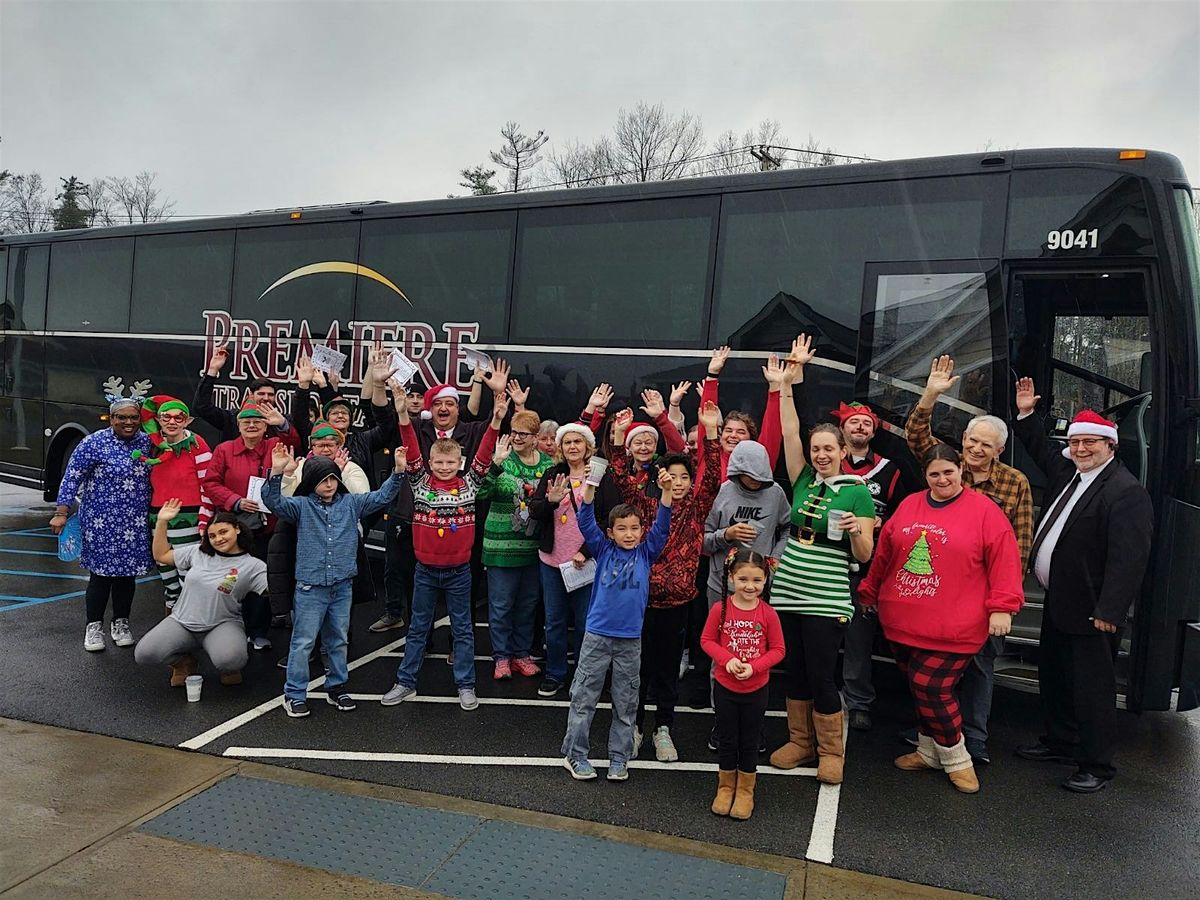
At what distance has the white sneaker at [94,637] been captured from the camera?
632 centimetres

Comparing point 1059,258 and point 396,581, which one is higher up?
point 1059,258

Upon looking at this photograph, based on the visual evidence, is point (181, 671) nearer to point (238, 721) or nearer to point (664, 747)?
point (238, 721)

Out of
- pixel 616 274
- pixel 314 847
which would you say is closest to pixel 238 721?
pixel 314 847

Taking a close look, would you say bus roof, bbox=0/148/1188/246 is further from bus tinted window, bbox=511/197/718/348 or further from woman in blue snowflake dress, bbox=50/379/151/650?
woman in blue snowflake dress, bbox=50/379/151/650

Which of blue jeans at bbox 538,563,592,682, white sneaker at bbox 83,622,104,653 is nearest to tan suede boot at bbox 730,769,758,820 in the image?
blue jeans at bbox 538,563,592,682

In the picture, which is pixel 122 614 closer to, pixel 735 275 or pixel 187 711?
pixel 187 711

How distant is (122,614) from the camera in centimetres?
655

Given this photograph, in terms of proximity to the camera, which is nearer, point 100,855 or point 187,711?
point 100,855

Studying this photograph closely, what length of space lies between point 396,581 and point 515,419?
239 cm

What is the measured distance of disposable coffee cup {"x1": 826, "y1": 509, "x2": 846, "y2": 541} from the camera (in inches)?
174

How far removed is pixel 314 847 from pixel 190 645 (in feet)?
7.66

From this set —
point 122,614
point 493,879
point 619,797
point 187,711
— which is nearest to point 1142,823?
point 619,797

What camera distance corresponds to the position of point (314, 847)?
3.72m

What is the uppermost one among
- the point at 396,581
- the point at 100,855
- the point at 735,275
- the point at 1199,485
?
the point at 735,275
